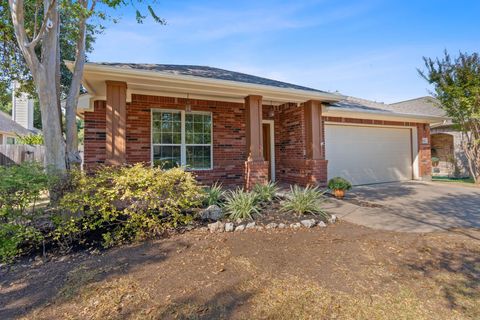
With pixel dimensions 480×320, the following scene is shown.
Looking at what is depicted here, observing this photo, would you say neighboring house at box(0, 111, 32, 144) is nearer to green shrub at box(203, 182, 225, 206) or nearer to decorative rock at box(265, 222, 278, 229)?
green shrub at box(203, 182, 225, 206)

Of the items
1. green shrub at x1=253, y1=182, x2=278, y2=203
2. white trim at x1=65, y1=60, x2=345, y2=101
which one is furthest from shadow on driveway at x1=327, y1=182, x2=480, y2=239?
white trim at x1=65, y1=60, x2=345, y2=101

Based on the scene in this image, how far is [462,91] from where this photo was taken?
9.90m

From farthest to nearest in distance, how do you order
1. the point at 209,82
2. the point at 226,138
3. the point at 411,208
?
the point at 226,138 → the point at 209,82 → the point at 411,208

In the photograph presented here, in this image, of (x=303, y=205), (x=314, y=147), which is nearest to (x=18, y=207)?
(x=303, y=205)

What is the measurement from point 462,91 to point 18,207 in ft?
44.3

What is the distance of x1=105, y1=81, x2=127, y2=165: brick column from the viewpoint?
Answer: 569 centimetres

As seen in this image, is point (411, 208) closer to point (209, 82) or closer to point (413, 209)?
point (413, 209)

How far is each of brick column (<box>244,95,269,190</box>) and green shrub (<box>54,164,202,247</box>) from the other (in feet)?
9.12

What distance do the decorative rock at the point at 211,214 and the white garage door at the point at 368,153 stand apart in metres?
5.55

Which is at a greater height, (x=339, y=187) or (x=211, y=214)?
(x=339, y=187)

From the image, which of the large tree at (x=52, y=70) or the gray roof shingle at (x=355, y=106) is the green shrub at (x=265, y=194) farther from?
the gray roof shingle at (x=355, y=106)

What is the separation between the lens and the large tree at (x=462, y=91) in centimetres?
973

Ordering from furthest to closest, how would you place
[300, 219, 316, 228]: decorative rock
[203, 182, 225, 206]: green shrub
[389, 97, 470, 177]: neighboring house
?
[389, 97, 470, 177]: neighboring house, [203, 182, 225, 206]: green shrub, [300, 219, 316, 228]: decorative rock

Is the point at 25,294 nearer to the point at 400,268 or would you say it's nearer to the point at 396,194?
the point at 400,268
